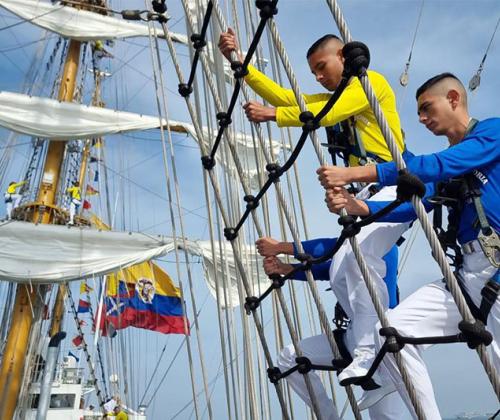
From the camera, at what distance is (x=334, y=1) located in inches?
56.9

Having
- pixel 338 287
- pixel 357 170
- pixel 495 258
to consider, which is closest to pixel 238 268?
pixel 338 287

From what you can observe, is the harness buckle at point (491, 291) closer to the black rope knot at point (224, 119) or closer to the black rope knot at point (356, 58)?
the black rope knot at point (356, 58)

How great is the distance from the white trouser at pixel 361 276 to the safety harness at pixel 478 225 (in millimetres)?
193

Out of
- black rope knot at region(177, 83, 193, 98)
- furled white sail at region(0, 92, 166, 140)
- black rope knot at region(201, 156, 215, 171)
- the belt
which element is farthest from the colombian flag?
the belt

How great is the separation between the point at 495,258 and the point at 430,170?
0.25 meters

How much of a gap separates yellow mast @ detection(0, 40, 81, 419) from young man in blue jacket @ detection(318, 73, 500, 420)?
10.1 m

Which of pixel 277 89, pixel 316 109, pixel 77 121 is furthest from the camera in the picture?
pixel 77 121

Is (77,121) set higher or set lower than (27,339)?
higher

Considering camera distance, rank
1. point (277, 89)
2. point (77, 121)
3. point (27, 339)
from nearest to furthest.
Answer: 1. point (277, 89)
2. point (27, 339)
3. point (77, 121)

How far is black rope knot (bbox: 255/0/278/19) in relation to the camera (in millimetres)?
1813

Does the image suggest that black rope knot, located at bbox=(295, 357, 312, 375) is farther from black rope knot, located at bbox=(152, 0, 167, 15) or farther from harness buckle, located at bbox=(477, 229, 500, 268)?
black rope knot, located at bbox=(152, 0, 167, 15)

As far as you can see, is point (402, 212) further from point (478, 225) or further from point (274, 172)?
point (274, 172)

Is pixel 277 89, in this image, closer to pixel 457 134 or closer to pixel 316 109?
pixel 316 109

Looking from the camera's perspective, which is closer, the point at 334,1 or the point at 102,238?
the point at 334,1
